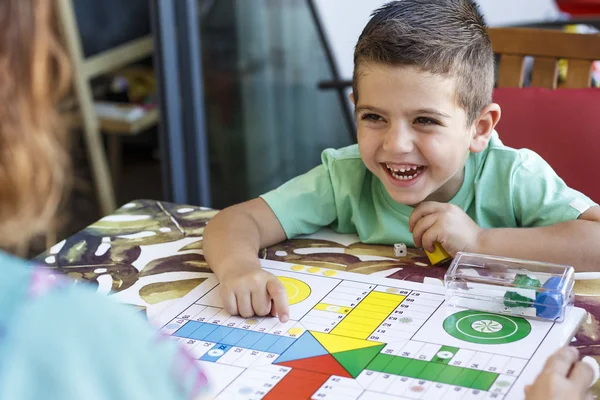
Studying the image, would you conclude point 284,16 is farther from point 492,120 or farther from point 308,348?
point 308,348

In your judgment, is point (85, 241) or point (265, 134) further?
point (265, 134)

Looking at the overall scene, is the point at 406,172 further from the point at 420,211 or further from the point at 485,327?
the point at 485,327

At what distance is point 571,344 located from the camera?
0.95 m

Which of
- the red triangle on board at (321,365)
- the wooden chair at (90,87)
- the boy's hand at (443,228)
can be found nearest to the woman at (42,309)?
the red triangle on board at (321,365)

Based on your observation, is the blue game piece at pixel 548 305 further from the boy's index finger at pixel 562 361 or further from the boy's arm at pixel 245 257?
the boy's arm at pixel 245 257

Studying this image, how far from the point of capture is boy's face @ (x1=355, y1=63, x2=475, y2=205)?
1.18 metres

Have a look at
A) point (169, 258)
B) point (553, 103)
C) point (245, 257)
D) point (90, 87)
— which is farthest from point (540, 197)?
point (90, 87)

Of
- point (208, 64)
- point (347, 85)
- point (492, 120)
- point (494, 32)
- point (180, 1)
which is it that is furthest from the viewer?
point (208, 64)

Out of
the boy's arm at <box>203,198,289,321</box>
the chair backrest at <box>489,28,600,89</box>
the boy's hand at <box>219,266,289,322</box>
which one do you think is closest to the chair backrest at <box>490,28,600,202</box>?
the chair backrest at <box>489,28,600,89</box>

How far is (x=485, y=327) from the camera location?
979 mm

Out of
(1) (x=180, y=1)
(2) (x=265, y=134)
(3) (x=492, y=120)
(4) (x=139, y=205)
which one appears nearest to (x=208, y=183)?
(2) (x=265, y=134)

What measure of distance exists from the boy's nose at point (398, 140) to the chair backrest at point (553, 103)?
399mm

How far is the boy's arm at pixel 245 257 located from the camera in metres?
1.04

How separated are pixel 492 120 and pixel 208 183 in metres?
1.59
